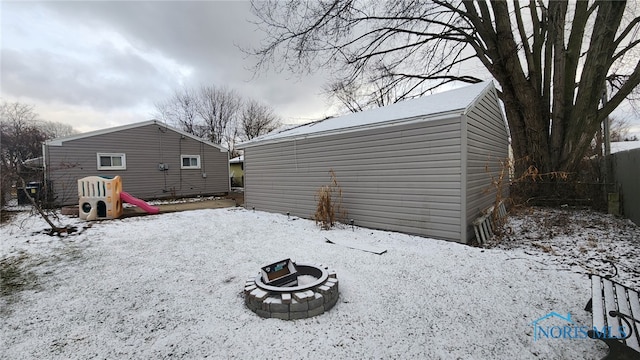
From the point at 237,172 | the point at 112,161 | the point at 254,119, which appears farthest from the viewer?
the point at 254,119

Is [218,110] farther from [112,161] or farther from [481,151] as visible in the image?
[481,151]

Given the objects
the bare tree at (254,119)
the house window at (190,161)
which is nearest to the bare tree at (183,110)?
the bare tree at (254,119)

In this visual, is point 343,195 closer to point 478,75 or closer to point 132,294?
point 132,294

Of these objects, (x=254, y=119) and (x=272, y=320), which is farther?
(x=254, y=119)

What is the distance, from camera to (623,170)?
6707 mm

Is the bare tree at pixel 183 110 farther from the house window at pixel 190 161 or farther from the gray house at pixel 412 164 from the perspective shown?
the gray house at pixel 412 164

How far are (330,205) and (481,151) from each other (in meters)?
3.68

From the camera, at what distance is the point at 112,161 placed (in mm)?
12023

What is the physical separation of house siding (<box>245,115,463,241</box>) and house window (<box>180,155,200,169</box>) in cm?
838

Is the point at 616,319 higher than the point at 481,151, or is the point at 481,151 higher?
the point at 481,151

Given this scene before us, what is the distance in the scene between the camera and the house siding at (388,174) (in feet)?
16.2

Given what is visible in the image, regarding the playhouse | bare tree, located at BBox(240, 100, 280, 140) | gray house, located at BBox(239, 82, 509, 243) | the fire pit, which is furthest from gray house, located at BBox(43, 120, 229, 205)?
bare tree, located at BBox(240, 100, 280, 140)

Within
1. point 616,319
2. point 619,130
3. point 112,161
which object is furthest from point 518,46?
point 619,130

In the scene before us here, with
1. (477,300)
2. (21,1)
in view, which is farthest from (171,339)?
(21,1)
